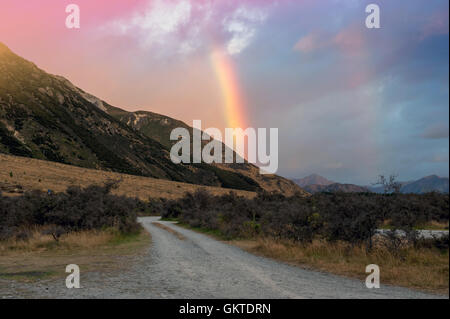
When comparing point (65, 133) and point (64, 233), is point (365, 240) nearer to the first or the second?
point (64, 233)

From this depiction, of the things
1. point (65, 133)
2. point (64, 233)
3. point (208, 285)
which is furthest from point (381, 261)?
point (65, 133)

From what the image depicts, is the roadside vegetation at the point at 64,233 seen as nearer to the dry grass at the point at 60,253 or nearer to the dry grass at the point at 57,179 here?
the dry grass at the point at 60,253

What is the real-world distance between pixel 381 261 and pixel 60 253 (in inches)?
576

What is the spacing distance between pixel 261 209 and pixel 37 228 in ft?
Result: 62.0

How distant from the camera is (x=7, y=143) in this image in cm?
9475

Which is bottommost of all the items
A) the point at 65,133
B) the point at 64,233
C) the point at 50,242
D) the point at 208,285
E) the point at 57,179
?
the point at 50,242

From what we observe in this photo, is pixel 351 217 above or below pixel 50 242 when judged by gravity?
above

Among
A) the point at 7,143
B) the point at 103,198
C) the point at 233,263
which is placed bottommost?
the point at 233,263

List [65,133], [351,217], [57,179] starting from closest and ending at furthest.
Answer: [351,217] < [57,179] < [65,133]

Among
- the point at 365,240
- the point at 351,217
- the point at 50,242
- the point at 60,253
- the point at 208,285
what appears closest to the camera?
the point at 208,285

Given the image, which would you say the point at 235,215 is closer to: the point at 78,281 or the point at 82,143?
the point at 78,281

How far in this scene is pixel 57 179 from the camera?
6391 centimetres

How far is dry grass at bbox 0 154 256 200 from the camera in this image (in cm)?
5444
